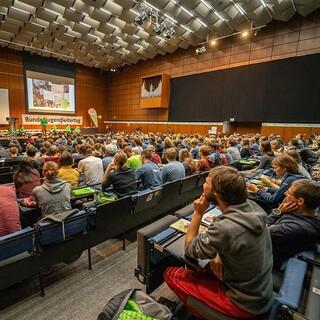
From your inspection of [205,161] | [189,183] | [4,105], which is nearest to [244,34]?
[205,161]

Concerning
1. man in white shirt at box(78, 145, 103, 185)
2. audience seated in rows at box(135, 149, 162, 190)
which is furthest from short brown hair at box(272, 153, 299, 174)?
man in white shirt at box(78, 145, 103, 185)

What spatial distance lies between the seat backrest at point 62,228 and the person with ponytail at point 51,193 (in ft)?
1.15

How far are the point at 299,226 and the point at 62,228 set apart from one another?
2041 millimetres

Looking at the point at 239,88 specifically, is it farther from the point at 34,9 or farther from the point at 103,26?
the point at 34,9

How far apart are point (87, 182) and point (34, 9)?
10235 millimetres

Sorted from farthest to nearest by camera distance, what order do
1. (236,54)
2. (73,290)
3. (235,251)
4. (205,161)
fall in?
(236,54)
(205,161)
(73,290)
(235,251)

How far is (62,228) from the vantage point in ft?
6.65

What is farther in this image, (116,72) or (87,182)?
(116,72)

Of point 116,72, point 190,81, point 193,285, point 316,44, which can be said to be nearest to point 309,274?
point 193,285

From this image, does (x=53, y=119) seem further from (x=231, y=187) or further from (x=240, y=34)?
(x=231, y=187)

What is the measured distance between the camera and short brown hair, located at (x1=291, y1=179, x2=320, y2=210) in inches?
61.1

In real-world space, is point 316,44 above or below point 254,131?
above

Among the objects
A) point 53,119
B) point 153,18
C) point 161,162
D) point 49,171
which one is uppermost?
point 153,18

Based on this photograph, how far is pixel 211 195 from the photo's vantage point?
1307mm
